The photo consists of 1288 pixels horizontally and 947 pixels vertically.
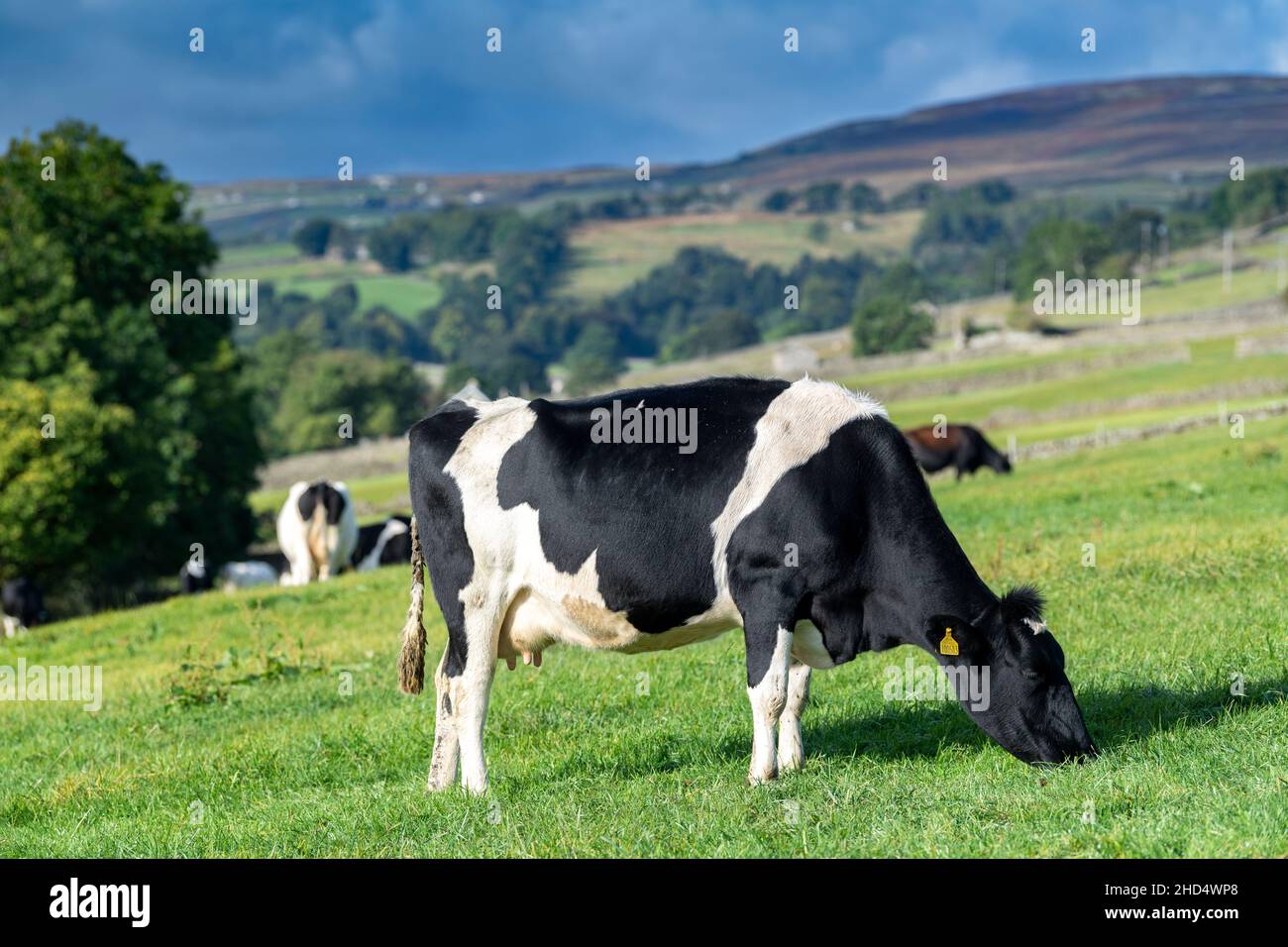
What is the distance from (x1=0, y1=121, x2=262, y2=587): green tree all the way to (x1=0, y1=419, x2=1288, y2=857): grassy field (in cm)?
2219

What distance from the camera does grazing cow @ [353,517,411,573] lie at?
39469 mm

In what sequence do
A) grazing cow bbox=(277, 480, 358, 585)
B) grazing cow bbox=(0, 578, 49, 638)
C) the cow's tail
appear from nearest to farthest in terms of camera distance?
the cow's tail → grazing cow bbox=(277, 480, 358, 585) → grazing cow bbox=(0, 578, 49, 638)

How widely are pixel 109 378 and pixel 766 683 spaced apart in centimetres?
4169

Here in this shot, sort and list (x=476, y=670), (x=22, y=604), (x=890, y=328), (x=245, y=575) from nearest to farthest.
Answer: (x=476, y=670) < (x=22, y=604) < (x=245, y=575) < (x=890, y=328)

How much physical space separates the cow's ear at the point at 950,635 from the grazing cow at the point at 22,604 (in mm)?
33547

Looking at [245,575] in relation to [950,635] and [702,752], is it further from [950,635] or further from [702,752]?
[950,635]

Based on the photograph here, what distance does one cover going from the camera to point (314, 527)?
31.8 meters

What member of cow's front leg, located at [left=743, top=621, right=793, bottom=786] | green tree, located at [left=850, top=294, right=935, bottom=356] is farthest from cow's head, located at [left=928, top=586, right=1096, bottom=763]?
green tree, located at [left=850, top=294, right=935, bottom=356]

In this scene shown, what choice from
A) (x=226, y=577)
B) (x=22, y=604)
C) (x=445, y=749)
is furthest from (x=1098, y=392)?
(x=445, y=749)

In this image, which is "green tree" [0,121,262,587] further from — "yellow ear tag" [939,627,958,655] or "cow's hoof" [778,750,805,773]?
"yellow ear tag" [939,627,958,655]
